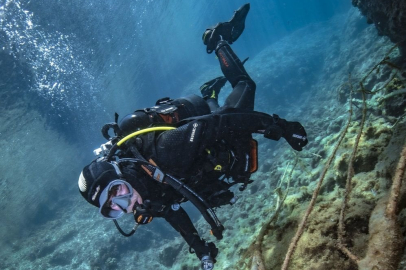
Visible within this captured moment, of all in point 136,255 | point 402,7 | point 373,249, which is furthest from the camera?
point 136,255

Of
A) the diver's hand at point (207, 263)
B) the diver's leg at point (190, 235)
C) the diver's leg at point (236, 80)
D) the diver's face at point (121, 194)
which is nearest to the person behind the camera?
the diver's face at point (121, 194)

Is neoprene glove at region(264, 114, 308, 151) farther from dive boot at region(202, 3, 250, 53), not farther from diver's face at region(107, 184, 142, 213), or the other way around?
dive boot at region(202, 3, 250, 53)

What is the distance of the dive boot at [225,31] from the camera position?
551cm

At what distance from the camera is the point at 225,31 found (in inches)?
221

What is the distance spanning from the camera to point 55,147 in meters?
27.5

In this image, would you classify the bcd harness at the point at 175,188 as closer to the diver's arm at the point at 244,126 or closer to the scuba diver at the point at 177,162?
the scuba diver at the point at 177,162

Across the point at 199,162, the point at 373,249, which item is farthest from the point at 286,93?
the point at 373,249

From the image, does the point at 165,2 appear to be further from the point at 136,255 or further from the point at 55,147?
the point at 136,255

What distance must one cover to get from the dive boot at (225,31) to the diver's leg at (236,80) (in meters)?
0.30

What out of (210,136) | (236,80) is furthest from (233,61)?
(210,136)

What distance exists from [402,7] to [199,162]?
168 inches

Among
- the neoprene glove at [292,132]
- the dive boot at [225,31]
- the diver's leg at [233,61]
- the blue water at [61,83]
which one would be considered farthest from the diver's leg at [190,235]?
the blue water at [61,83]

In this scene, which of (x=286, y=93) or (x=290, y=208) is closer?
(x=290, y=208)

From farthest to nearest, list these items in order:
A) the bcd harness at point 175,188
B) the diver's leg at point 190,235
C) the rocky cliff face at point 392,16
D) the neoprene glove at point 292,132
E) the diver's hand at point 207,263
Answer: the rocky cliff face at point 392,16
the neoprene glove at point 292,132
the diver's leg at point 190,235
the diver's hand at point 207,263
the bcd harness at point 175,188
